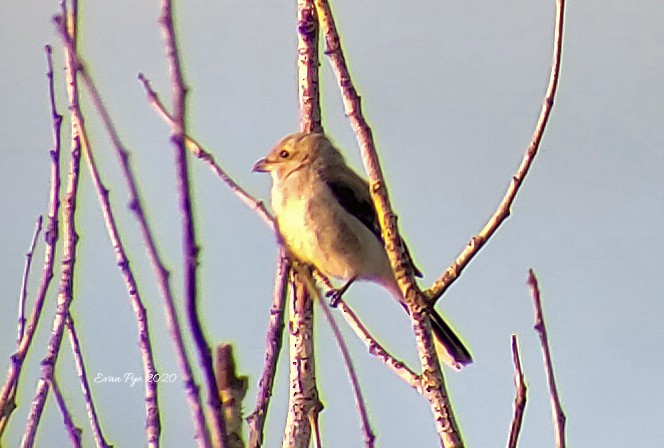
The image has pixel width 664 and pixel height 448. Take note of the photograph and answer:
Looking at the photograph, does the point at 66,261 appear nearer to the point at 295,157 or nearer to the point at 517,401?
the point at 517,401

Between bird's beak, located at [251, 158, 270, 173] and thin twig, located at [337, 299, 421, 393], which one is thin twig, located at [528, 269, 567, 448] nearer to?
thin twig, located at [337, 299, 421, 393]

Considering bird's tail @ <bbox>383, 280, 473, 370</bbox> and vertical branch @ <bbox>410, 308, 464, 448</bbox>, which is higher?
bird's tail @ <bbox>383, 280, 473, 370</bbox>

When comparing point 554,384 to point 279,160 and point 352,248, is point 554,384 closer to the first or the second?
point 352,248

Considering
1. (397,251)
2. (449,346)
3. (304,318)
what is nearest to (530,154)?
(397,251)

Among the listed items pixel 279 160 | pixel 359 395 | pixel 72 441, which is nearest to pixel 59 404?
pixel 72 441

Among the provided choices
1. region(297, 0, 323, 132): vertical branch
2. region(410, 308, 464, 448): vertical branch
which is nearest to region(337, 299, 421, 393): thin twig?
region(410, 308, 464, 448): vertical branch

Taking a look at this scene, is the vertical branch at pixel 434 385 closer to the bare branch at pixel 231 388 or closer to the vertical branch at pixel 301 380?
the vertical branch at pixel 301 380
